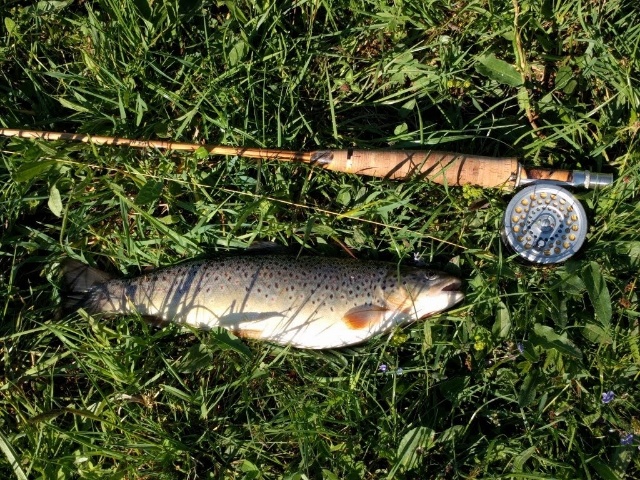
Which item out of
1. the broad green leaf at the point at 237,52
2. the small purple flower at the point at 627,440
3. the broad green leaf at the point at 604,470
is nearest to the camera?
the broad green leaf at the point at 604,470

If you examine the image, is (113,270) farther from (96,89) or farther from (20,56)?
(20,56)

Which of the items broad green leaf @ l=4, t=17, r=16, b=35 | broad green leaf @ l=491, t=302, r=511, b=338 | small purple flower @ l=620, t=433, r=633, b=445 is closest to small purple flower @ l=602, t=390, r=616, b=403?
small purple flower @ l=620, t=433, r=633, b=445

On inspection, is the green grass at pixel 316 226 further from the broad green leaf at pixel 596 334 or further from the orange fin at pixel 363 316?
the orange fin at pixel 363 316

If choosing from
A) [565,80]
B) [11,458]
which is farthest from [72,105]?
[565,80]

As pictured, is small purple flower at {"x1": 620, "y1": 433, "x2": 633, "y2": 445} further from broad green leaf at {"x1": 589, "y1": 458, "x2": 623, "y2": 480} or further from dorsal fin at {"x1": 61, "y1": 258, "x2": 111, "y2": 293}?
dorsal fin at {"x1": 61, "y1": 258, "x2": 111, "y2": 293}

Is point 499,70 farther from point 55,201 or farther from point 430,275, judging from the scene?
point 55,201

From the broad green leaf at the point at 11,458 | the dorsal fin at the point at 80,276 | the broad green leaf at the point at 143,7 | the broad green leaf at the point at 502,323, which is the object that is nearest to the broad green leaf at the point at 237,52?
the broad green leaf at the point at 143,7

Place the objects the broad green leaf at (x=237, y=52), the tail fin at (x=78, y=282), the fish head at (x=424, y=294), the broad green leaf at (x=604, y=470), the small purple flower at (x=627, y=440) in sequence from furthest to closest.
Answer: the broad green leaf at (x=237, y=52)
the tail fin at (x=78, y=282)
the fish head at (x=424, y=294)
the small purple flower at (x=627, y=440)
the broad green leaf at (x=604, y=470)
